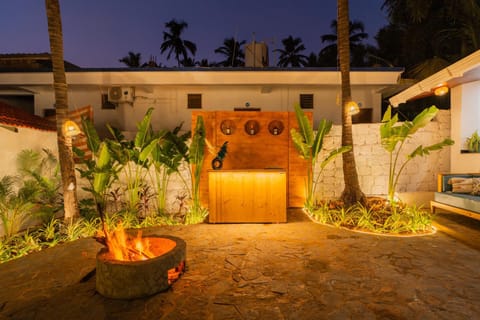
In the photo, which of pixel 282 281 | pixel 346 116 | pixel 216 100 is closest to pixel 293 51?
pixel 216 100

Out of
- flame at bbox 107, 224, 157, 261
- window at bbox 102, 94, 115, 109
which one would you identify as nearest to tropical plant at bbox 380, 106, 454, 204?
flame at bbox 107, 224, 157, 261

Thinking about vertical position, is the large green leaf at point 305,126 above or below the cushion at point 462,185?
above

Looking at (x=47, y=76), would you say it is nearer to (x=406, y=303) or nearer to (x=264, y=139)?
(x=264, y=139)

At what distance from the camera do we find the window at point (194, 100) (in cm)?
1143

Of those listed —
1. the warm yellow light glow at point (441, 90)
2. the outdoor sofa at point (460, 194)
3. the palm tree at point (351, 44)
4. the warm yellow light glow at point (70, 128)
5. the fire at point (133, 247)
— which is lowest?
the fire at point (133, 247)

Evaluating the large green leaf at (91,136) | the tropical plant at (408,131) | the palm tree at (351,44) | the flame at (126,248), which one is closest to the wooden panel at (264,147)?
the tropical plant at (408,131)

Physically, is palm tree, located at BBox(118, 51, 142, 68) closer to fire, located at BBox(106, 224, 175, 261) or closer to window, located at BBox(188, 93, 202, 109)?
window, located at BBox(188, 93, 202, 109)

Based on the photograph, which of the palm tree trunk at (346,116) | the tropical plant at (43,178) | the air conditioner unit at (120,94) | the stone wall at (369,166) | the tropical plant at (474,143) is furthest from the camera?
the air conditioner unit at (120,94)

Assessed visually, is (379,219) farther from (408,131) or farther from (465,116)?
(465,116)

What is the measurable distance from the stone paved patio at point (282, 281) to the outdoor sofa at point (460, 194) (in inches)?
24.6

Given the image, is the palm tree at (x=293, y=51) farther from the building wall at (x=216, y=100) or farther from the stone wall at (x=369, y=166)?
the stone wall at (x=369, y=166)

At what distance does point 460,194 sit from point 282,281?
514 cm

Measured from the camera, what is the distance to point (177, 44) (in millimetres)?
33500

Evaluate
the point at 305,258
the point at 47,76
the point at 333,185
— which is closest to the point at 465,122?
the point at 333,185
